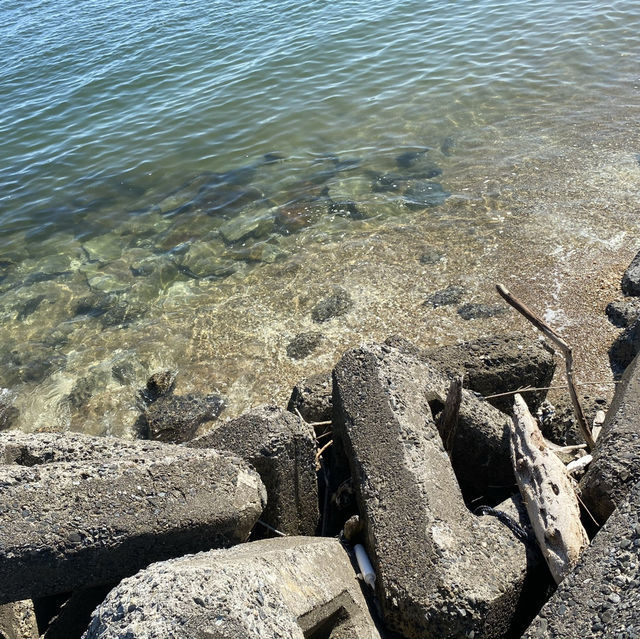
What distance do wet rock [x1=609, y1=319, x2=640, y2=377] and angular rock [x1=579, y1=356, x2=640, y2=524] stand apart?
2.06 m

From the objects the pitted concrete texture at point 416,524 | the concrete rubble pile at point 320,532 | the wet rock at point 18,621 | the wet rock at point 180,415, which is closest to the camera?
the concrete rubble pile at point 320,532

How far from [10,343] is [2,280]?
74.0 inches

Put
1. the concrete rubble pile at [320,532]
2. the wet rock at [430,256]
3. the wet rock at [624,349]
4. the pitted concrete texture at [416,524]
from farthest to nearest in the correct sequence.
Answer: the wet rock at [430,256], the wet rock at [624,349], the pitted concrete texture at [416,524], the concrete rubble pile at [320,532]

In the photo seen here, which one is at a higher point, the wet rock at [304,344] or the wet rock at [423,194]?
the wet rock at [423,194]

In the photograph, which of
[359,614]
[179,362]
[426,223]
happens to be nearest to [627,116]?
[426,223]

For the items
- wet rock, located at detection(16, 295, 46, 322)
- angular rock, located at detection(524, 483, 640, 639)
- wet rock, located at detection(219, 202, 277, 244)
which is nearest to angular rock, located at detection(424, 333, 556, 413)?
angular rock, located at detection(524, 483, 640, 639)

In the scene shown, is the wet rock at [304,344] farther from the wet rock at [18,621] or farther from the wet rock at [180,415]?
the wet rock at [18,621]

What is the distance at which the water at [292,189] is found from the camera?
7.56 metres

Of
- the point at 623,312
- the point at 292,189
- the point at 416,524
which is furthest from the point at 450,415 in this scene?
the point at 292,189

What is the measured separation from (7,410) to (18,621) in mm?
4073

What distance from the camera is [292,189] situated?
1103 cm

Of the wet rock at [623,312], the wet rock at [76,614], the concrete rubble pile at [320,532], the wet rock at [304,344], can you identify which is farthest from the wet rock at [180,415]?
the wet rock at [623,312]

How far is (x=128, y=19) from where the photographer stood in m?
19.9

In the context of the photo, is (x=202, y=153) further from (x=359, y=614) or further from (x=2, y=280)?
(x=359, y=614)
